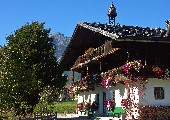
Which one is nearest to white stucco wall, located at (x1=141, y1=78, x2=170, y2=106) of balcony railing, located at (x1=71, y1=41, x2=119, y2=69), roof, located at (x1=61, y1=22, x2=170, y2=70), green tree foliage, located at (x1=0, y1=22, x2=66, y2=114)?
roof, located at (x1=61, y1=22, x2=170, y2=70)

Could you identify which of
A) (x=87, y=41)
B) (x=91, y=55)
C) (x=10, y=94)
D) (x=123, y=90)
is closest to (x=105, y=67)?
(x=91, y=55)

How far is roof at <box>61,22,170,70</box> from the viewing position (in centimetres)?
2012

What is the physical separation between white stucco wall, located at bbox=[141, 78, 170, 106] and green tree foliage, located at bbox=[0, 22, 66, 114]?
30.8 feet

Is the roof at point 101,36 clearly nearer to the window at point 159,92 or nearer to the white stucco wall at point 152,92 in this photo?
the white stucco wall at point 152,92

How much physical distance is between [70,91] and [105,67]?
5493mm

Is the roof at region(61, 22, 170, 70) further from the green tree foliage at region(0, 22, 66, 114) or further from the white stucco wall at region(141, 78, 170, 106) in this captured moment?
the green tree foliage at region(0, 22, 66, 114)

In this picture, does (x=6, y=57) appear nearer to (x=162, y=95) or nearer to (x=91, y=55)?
(x=91, y=55)

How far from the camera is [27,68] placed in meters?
27.6

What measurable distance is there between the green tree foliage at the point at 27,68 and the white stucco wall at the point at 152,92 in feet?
30.8

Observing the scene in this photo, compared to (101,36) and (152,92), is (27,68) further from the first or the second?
(152,92)

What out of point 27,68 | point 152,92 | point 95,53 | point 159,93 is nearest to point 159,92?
point 159,93

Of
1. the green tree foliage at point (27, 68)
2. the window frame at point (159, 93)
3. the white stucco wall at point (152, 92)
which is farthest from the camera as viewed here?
the green tree foliage at point (27, 68)

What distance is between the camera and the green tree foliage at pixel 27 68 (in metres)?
26.1

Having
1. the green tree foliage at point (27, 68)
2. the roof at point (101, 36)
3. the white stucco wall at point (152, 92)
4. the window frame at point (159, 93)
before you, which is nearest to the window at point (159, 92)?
the window frame at point (159, 93)
